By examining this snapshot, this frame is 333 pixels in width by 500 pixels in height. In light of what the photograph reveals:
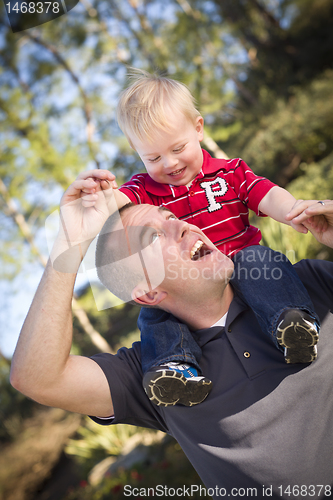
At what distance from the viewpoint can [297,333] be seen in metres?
1.38

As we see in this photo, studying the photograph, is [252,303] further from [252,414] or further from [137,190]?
[137,190]

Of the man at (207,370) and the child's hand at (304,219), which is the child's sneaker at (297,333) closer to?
the man at (207,370)

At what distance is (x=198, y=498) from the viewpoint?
4.18 meters

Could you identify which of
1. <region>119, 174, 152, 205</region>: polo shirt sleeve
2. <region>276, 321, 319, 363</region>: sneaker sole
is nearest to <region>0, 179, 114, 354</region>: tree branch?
<region>119, 174, 152, 205</region>: polo shirt sleeve

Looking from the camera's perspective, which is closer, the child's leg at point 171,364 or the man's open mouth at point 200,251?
the child's leg at point 171,364

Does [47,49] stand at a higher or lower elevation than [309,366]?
higher

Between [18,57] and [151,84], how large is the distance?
A: 7.93 metres

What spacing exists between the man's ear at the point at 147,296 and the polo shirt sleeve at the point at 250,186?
1.93 feet

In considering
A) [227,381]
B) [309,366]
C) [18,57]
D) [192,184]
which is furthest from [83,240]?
[18,57]

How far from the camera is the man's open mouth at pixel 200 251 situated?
1658mm

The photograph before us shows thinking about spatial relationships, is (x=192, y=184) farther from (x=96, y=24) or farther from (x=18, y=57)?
(x=96, y=24)

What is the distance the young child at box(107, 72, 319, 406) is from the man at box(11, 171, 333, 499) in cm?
9

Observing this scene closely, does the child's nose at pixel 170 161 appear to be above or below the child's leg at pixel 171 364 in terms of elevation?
above

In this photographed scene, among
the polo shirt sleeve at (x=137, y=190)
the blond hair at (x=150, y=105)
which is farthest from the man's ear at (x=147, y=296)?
the blond hair at (x=150, y=105)
